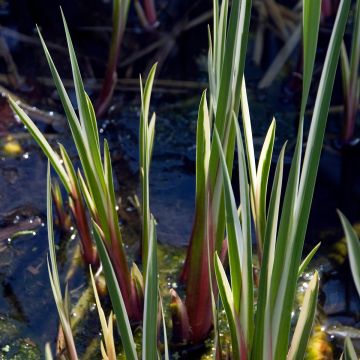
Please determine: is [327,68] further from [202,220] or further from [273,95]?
[273,95]

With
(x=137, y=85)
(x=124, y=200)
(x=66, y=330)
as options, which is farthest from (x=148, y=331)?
(x=137, y=85)

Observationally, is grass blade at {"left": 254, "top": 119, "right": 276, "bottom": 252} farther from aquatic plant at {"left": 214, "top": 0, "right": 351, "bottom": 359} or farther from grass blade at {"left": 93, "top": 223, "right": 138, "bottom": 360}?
grass blade at {"left": 93, "top": 223, "right": 138, "bottom": 360}

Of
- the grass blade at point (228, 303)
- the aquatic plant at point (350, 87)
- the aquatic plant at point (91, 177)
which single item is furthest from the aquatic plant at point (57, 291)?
the aquatic plant at point (350, 87)

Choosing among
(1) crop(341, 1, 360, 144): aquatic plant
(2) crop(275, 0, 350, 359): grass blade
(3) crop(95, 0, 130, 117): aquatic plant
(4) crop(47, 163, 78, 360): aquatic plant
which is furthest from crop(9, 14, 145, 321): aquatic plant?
(1) crop(341, 1, 360, 144): aquatic plant

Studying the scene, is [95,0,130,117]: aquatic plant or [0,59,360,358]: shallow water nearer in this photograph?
[0,59,360,358]: shallow water

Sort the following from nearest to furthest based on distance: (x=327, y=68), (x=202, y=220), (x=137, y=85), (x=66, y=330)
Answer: (x=327, y=68) → (x=66, y=330) → (x=202, y=220) → (x=137, y=85)

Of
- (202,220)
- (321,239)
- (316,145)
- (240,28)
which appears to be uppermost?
(240,28)
